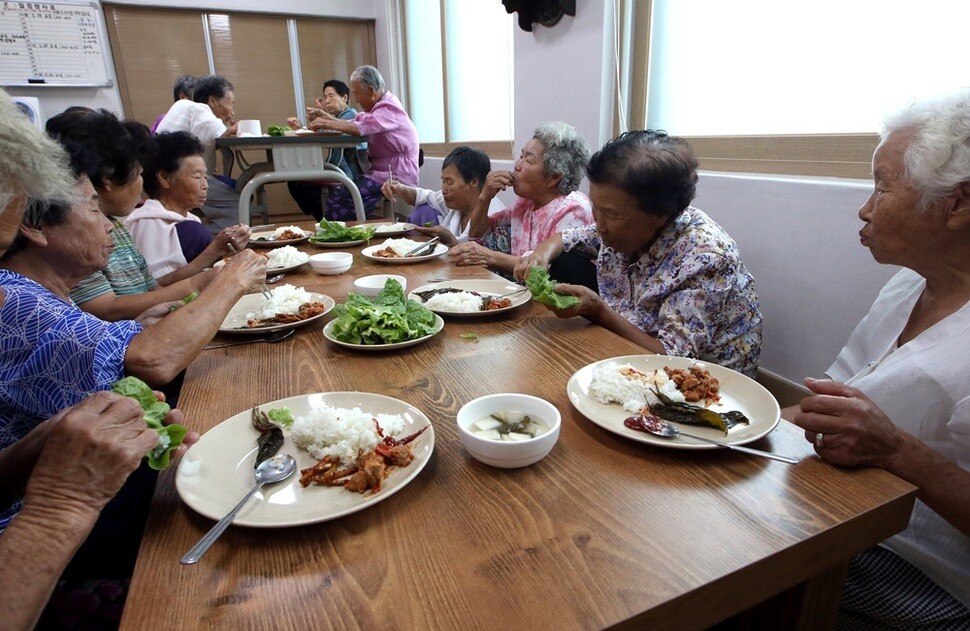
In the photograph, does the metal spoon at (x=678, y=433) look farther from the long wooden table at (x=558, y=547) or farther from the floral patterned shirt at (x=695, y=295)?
the floral patterned shirt at (x=695, y=295)

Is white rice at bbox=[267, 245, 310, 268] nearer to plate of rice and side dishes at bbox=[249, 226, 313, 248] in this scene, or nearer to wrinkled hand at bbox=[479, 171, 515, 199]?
plate of rice and side dishes at bbox=[249, 226, 313, 248]

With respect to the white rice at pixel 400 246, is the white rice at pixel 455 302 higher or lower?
lower

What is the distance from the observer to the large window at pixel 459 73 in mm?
5129

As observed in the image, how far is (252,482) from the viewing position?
0.88m

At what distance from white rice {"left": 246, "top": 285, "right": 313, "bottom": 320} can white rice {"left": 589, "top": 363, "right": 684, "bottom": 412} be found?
3.35ft

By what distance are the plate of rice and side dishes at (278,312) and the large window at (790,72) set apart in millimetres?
1861

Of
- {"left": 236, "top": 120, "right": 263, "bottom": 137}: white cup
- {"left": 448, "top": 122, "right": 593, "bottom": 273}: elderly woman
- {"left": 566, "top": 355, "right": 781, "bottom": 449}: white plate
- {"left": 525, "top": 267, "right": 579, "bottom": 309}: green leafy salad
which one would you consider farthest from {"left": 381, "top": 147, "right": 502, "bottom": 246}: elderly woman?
{"left": 566, "top": 355, "right": 781, "bottom": 449}: white plate

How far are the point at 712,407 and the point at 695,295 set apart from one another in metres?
0.68

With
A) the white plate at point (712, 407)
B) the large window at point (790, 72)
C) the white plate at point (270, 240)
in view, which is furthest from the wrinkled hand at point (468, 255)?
the large window at point (790, 72)

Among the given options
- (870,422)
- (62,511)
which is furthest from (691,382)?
(62,511)

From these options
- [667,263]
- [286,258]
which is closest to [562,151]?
[667,263]

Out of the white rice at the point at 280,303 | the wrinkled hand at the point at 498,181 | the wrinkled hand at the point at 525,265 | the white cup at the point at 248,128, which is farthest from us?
the white cup at the point at 248,128

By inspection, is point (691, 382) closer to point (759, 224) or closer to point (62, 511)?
point (62, 511)

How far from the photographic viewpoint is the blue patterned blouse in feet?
3.71
